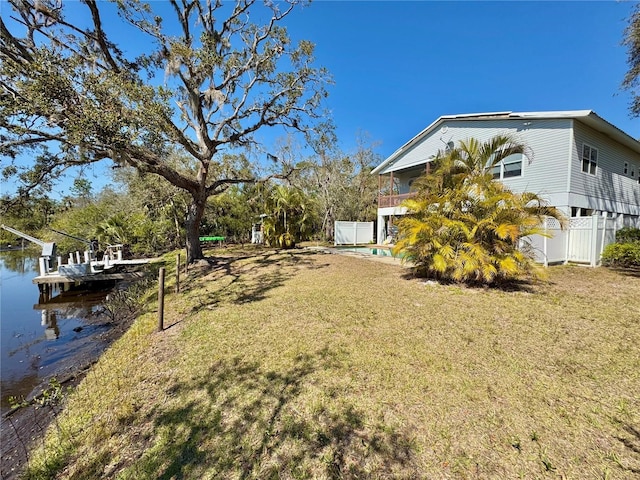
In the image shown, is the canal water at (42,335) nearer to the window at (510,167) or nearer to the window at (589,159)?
the window at (510,167)

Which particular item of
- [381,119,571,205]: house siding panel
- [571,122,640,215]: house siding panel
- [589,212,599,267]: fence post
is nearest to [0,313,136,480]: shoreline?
[381,119,571,205]: house siding panel

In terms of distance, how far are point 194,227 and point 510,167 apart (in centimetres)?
1430

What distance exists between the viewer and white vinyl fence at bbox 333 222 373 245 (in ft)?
72.3

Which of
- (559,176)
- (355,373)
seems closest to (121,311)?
(355,373)

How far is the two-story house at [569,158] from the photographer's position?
11.4 m

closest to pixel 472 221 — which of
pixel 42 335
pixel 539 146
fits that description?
pixel 539 146

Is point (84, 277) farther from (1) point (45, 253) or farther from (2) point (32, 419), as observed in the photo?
(2) point (32, 419)

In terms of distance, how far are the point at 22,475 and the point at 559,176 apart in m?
15.8

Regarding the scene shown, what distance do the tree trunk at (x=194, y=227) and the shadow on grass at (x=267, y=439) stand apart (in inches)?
389

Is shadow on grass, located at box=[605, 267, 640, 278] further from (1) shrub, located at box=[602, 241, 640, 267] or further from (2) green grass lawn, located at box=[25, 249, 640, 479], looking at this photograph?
(2) green grass lawn, located at box=[25, 249, 640, 479]

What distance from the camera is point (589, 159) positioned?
12125mm

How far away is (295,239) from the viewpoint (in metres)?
17.1

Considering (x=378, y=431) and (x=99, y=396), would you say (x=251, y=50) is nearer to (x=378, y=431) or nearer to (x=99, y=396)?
(x=99, y=396)

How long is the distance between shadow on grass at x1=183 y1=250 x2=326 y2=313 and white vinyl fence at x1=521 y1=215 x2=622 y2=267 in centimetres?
790
